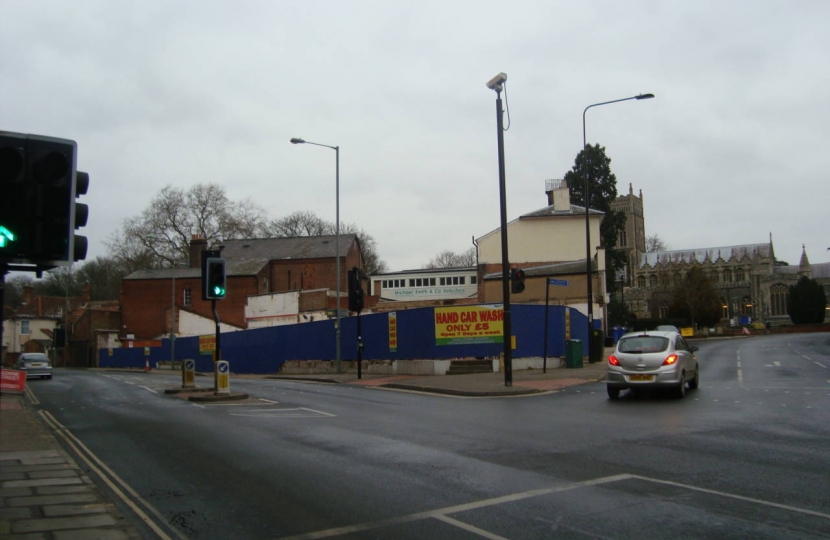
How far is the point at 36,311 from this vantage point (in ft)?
285

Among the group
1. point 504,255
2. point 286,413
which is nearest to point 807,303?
point 504,255

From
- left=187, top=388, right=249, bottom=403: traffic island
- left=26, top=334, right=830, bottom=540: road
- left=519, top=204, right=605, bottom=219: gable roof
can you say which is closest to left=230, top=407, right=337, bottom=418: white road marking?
left=26, top=334, right=830, bottom=540: road

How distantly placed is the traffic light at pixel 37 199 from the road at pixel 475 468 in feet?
8.37

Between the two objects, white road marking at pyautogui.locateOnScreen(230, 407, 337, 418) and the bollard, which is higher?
the bollard

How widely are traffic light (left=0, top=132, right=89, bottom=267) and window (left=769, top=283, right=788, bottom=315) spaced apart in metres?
126

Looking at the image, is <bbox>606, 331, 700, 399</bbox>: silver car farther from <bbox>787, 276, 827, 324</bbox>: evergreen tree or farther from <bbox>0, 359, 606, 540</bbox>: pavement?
<bbox>787, 276, 827, 324</bbox>: evergreen tree

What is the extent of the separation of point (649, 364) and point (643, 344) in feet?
2.18

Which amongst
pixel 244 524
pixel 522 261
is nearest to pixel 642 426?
pixel 244 524

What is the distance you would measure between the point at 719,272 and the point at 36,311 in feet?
352

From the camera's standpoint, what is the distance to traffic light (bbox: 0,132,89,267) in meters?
6.10

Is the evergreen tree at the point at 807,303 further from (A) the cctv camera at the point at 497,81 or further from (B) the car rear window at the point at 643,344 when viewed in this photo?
(B) the car rear window at the point at 643,344

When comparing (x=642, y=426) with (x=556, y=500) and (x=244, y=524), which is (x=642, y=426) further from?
(x=244, y=524)

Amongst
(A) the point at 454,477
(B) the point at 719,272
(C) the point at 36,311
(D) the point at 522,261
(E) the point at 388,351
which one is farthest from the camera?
(B) the point at 719,272

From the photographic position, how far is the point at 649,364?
15570 mm
